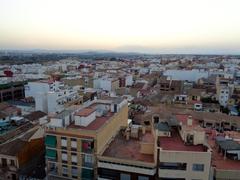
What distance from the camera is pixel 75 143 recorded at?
23.6m

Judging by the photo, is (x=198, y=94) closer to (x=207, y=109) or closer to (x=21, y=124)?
(x=207, y=109)

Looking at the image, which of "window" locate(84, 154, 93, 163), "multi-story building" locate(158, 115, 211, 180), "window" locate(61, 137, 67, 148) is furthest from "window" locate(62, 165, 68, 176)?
"multi-story building" locate(158, 115, 211, 180)

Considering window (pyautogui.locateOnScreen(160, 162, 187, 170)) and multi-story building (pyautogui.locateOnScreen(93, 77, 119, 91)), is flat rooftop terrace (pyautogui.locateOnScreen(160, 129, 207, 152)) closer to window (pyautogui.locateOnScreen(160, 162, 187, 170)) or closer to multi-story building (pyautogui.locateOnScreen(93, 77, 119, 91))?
window (pyautogui.locateOnScreen(160, 162, 187, 170))

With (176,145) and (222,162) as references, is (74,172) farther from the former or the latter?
(222,162)

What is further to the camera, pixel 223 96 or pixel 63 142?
pixel 223 96

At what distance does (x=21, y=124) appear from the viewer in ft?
133

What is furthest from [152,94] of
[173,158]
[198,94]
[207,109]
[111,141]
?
[173,158]

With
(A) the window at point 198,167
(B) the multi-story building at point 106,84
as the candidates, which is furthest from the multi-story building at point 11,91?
(A) the window at point 198,167

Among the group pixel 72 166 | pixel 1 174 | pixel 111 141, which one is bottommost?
pixel 1 174

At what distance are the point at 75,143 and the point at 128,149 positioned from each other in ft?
17.0

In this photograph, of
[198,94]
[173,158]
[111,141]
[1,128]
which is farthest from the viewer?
[198,94]

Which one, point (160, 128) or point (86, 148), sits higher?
point (160, 128)

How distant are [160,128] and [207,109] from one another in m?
31.3

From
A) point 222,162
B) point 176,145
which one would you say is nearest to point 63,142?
point 176,145
